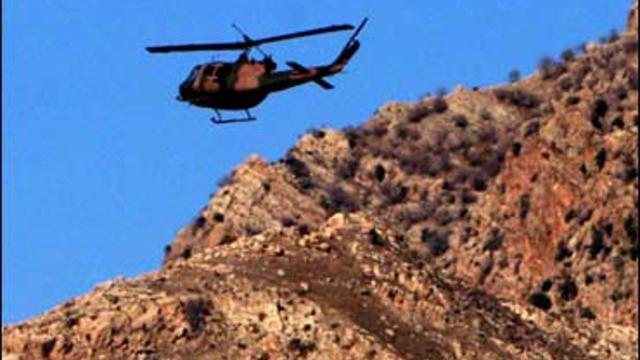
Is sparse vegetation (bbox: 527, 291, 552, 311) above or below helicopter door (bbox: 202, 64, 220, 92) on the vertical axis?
above

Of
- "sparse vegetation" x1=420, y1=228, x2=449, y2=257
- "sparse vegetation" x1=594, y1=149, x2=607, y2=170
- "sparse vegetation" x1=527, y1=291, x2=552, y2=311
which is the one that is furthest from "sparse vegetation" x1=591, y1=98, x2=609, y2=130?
"sparse vegetation" x1=527, y1=291, x2=552, y2=311

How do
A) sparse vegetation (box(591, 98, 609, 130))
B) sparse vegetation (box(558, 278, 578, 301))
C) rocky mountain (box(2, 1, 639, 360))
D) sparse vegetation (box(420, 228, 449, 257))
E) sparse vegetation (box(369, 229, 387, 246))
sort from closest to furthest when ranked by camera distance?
1. rocky mountain (box(2, 1, 639, 360))
2. sparse vegetation (box(369, 229, 387, 246))
3. sparse vegetation (box(558, 278, 578, 301))
4. sparse vegetation (box(420, 228, 449, 257))
5. sparse vegetation (box(591, 98, 609, 130))

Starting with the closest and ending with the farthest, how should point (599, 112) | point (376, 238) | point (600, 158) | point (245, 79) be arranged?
point (245, 79) < point (376, 238) < point (600, 158) < point (599, 112)

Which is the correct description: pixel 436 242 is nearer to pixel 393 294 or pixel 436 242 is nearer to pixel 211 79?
pixel 393 294

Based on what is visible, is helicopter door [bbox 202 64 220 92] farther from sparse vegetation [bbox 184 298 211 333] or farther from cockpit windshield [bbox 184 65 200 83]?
sparse vegetation [bbox 184 298 211 333]

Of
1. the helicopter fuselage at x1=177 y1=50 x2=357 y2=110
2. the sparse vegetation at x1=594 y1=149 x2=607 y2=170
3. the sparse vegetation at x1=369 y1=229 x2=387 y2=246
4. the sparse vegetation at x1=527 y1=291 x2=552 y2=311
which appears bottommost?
the helicopter fuselage at x1=177 y1=50 x2=357 y2=110

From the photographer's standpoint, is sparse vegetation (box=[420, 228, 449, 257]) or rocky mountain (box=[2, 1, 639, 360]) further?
sparse vegetation (box=[420, 228, 449, 257])

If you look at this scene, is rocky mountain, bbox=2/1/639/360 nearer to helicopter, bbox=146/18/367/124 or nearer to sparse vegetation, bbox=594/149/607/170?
sparse vegetation, bbox=594/149/607/170

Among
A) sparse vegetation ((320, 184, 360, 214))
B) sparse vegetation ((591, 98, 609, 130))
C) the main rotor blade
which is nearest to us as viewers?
the main rotor blade

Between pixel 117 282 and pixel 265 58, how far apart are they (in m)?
51.6

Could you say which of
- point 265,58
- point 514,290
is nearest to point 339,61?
point 265,58

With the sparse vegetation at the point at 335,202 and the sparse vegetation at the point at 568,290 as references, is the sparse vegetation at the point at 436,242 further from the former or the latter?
the sparse vegetation at the point at 568,290

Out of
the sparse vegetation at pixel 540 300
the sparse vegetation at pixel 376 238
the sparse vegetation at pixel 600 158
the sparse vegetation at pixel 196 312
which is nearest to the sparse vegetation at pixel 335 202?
the sparse vegetation at pixel 600 158

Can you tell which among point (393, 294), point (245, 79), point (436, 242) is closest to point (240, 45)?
point (245, 79)
